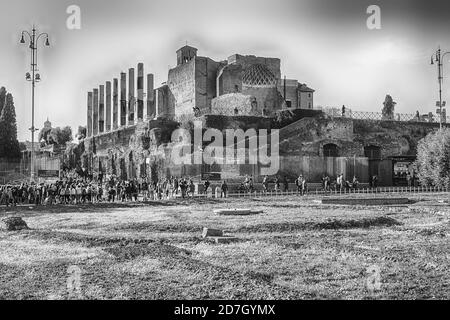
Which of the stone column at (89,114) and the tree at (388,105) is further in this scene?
the stone column at (89,114)

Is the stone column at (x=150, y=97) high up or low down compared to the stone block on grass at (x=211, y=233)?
up

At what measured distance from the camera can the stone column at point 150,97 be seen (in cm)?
6556

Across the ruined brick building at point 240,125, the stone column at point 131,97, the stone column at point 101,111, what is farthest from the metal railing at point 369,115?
the stone column at point 101,111

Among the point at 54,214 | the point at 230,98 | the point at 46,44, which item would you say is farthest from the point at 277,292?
the point at 230,98

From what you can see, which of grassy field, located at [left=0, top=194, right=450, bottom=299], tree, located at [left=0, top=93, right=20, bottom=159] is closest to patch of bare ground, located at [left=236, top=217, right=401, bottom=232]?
grassy field, located at [left=0, top=194, right=450, bottom=299]

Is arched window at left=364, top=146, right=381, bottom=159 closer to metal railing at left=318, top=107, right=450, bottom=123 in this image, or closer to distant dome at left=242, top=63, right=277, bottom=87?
metal railing at left=318, top=107, right=450, bottom=123

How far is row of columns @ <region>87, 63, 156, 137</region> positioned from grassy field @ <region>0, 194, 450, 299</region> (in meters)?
47.3

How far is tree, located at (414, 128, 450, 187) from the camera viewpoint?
1209 inches

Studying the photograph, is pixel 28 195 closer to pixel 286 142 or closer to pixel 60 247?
pixel 60 247

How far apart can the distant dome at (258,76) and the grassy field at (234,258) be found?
40122 millimetres

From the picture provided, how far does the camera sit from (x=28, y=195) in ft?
92.8

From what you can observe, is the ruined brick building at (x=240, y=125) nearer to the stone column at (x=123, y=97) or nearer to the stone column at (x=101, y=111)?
the stone column at (x=123, y=97)

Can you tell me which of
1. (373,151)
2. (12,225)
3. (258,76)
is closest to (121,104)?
(258,76)

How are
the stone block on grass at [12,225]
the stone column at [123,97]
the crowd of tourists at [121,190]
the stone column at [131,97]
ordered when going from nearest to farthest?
the stone block on grass at [12,225], the crowd of tourists at [121,190], the stone column at [131,97], the stone column at [123,97]
